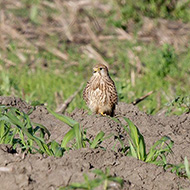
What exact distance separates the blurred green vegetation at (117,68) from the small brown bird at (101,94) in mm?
938

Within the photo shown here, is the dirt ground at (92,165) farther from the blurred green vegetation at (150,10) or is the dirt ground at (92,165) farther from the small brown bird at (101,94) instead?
the blurred green vegetation at (150,10)

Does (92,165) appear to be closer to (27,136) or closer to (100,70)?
(27,136)

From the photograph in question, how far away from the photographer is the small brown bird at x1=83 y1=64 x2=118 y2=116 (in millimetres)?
6922

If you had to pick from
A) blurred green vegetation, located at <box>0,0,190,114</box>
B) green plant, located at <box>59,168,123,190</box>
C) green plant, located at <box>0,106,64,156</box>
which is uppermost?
green plant, located at <box>59,168,123,190</box>

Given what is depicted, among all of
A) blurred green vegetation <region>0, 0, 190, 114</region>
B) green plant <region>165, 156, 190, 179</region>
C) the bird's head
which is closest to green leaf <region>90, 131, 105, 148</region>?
green plant <region>165, 156, 190, 179</region>

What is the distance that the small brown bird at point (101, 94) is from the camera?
6.92 meters

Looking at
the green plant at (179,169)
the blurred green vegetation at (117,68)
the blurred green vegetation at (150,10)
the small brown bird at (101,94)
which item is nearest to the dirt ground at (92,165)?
the green plant at (179,169)

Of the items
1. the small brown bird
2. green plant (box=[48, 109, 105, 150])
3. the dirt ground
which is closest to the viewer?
the dirt ground

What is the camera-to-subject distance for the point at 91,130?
5559 mm

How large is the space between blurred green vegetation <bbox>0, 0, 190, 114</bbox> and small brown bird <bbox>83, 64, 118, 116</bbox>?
938 mm

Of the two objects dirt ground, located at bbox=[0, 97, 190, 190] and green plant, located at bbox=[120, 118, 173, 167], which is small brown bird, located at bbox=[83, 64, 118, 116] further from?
green plant, located at bbox=[120, 118, 173, 167]

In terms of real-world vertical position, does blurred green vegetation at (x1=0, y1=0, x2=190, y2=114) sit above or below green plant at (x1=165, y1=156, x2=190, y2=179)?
below

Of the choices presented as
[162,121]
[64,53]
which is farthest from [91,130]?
[64,53]

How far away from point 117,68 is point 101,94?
4.22m
